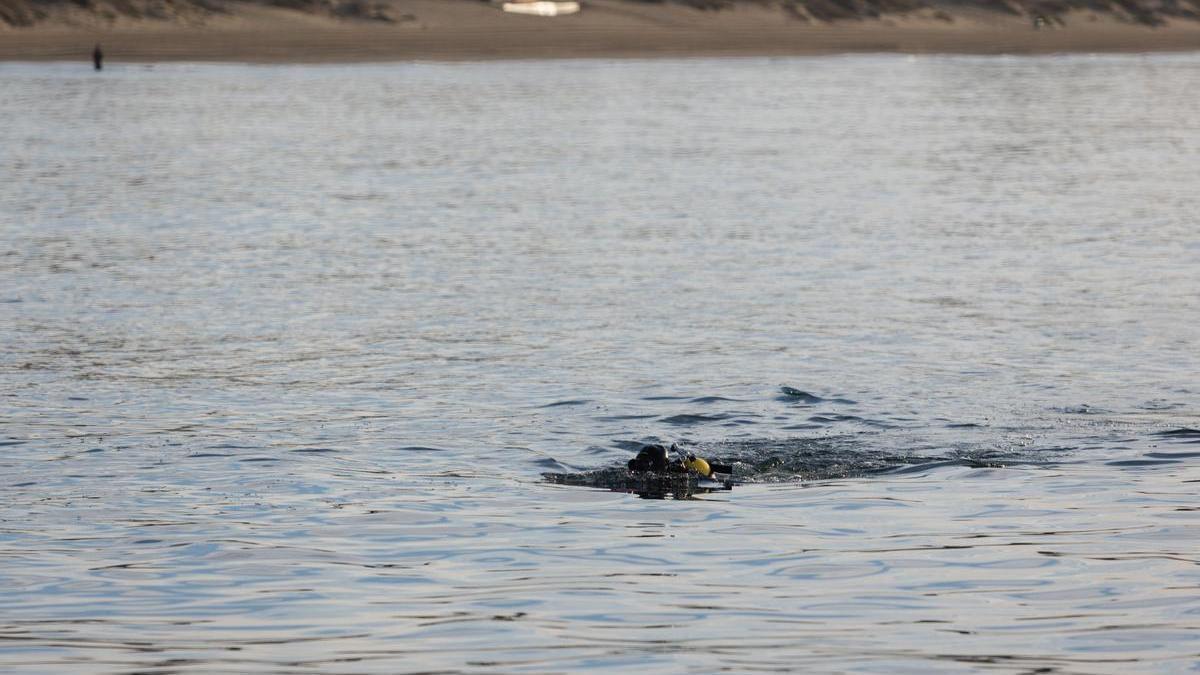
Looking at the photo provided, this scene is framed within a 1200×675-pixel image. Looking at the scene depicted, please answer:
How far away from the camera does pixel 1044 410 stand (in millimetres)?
17906

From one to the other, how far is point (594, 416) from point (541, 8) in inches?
3125

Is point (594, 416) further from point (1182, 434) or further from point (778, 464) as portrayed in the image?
point (1182, 434)

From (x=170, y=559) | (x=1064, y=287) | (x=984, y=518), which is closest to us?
(x=170, y=559)

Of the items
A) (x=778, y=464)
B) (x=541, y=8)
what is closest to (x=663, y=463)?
(x=778, y=464)

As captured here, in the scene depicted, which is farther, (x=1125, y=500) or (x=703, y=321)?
(x=703, y=321)

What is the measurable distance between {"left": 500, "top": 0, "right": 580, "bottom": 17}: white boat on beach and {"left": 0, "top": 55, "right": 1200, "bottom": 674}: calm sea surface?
174 ft

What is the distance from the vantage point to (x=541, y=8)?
94.9 m

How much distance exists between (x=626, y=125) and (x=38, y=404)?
39.7 m

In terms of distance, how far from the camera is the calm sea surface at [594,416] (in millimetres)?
11438

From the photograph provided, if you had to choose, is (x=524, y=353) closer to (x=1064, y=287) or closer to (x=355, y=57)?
(x=1064, y=287)

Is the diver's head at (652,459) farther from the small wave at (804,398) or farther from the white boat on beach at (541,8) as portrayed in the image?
the white boat on beach at (541,8)

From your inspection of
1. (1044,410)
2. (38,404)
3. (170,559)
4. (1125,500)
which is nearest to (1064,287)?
(1044,410)

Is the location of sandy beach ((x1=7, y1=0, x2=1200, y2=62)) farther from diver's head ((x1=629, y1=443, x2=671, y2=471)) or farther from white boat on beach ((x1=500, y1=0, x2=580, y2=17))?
diver's head ((x1=629, y1=443, x2=671, y2=471))

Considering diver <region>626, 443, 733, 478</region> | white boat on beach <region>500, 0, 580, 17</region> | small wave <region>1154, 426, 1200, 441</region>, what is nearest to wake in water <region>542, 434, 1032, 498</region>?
diver <region>626, 443, 733, 478</region>
